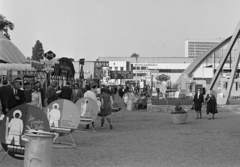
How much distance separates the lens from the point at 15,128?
775cm

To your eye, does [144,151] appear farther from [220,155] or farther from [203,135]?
[203,135]

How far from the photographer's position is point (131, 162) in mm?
8891

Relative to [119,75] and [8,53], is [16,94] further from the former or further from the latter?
[119,75]

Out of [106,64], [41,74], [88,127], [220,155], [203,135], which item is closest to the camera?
[220,155]

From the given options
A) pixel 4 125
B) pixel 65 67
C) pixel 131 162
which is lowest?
pixel 131 162

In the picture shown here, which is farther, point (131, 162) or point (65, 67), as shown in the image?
point (65, 67)

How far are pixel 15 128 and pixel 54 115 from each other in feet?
10.4

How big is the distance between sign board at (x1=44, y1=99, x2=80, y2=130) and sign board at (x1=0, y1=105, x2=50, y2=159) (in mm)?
3053

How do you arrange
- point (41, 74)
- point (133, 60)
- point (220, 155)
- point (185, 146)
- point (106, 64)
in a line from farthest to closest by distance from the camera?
point (133, 60)
point (106, 64)
point (41, 74)
point (185, 146)
point (220, 155)

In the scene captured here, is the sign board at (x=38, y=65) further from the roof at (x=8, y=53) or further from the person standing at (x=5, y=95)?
the roof at (x=8, y=53)

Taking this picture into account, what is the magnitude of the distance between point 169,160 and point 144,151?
4.45ft

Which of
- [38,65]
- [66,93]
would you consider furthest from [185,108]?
[38,65]

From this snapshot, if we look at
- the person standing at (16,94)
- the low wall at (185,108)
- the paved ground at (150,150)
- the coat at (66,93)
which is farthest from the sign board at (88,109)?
the low wall at (185,108)

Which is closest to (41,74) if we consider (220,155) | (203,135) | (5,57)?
(203,135)
